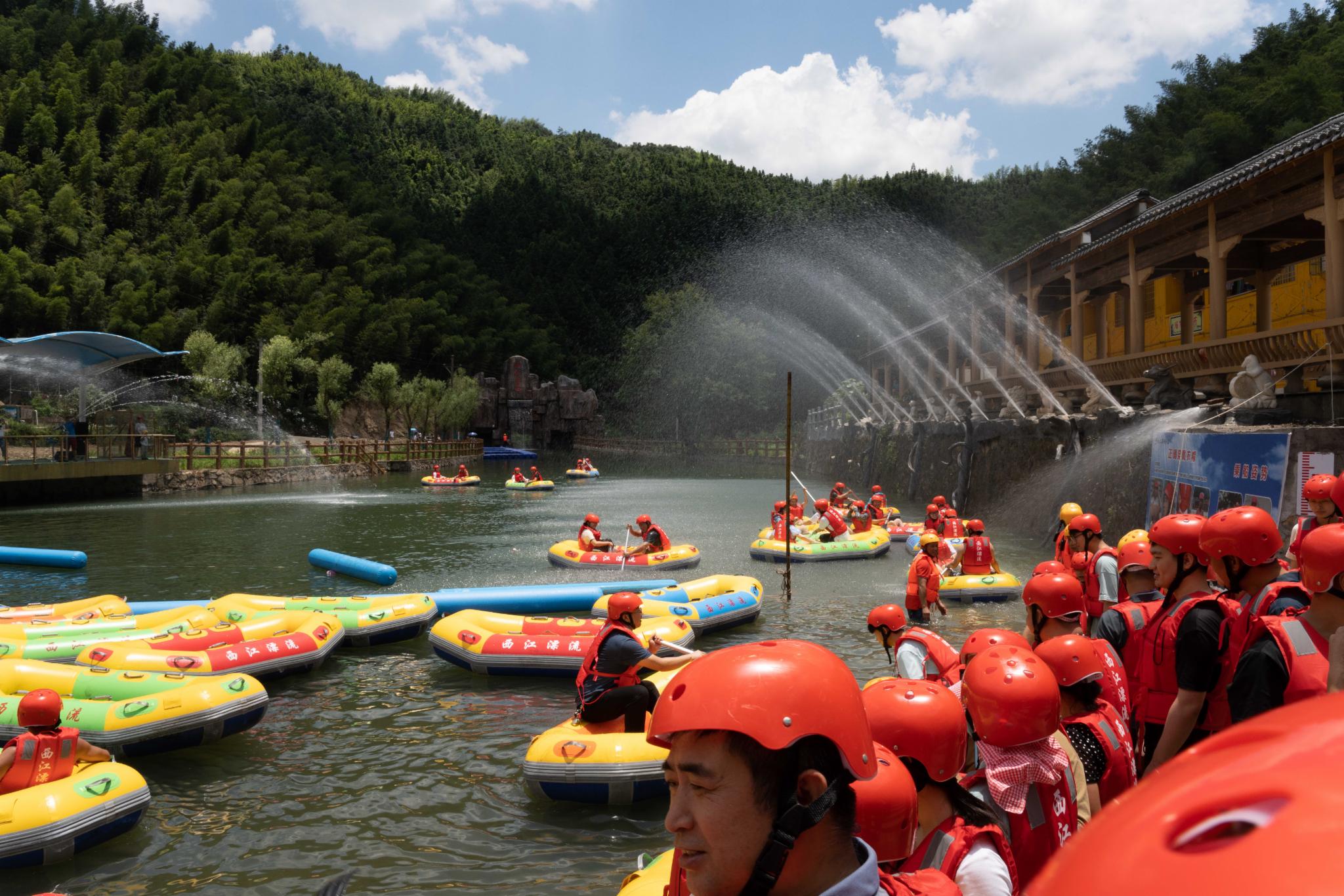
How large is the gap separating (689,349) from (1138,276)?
74.5m

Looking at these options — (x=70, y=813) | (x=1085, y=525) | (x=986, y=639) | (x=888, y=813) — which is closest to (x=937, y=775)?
(x=888, y=813)

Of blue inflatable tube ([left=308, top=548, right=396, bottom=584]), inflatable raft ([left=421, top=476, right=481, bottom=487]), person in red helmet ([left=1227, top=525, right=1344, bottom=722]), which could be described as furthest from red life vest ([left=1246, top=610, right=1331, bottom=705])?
inflatable raft ([left=421, top=476, right=481, bottom=487])

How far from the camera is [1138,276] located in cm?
2314

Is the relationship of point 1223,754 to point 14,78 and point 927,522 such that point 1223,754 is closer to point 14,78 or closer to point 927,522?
point 927,522

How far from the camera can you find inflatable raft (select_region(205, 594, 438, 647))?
13.9 metres

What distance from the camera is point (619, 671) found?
28.2 ft

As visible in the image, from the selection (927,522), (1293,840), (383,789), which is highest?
(1293,840)

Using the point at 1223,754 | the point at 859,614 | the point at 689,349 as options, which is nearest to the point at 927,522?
the point at 859,614

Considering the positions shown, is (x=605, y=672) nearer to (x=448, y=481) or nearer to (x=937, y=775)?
(x=937, y=775)

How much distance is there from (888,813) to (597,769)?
5.78 metres

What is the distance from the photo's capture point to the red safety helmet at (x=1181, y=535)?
5242 mm

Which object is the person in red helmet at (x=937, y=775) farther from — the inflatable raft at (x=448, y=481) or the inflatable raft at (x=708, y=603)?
the inflatable raft at (x=448, y=481)

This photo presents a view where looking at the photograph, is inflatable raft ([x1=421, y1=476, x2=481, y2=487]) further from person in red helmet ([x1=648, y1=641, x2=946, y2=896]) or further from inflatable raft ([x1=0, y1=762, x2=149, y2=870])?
person in red helmet ([x1=648, y1=641, x2=946, y2=896])

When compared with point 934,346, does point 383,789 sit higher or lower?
lower
